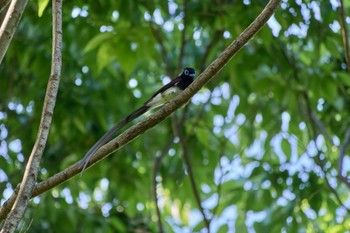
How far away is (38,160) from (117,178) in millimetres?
4680

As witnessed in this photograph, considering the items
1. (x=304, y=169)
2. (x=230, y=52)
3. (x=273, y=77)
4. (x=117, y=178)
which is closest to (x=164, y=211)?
(x=117, y=178)

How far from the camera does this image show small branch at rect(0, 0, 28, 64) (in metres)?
3.46

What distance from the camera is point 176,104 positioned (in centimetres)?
365

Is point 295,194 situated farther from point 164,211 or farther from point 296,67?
point 164,211

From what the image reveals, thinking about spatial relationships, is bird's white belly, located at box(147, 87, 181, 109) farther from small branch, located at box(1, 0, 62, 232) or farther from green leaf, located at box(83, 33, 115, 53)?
green leaf, located at box(83, 33, 115, 53)

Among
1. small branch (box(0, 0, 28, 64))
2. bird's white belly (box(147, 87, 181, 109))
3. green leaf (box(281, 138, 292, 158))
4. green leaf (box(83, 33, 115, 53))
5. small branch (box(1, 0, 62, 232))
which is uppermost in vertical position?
small branch (box(0, 0, 28, 64))

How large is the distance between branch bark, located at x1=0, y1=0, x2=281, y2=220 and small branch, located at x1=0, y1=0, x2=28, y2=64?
639mm

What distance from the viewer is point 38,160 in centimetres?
302

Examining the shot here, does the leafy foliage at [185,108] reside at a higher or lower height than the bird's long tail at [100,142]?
lower

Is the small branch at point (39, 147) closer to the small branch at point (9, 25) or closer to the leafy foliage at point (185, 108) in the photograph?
the small branch at point (9, 25)

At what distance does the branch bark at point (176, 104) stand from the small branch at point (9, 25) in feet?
2.10

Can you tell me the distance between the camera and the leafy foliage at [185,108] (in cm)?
621

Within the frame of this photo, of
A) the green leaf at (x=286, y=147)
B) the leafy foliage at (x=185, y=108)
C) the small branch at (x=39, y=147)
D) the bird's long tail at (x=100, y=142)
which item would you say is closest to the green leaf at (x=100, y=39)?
the leafy foliage at (x=185, y=108)

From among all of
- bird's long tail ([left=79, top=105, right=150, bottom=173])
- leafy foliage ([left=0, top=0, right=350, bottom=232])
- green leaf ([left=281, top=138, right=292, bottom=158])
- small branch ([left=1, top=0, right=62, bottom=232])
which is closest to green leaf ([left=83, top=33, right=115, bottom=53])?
leafy foliage ([left=0, top=0, right=350, bottom=232])
